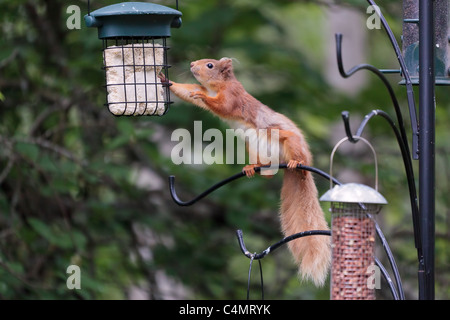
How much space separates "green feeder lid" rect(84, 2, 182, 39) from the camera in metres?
2.58

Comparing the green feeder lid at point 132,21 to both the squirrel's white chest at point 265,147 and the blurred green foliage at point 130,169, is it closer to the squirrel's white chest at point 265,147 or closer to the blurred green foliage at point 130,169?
the squirrel's white chest at point 265,147

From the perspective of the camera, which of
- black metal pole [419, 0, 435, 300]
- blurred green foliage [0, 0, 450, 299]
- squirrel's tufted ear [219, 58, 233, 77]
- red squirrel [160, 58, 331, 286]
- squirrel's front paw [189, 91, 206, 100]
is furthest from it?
blurred green foliage [0, 0, 450, 299]

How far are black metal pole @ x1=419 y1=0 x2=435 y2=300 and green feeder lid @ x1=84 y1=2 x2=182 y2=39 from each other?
925 mm

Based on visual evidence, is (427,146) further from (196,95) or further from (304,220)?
(196,95)

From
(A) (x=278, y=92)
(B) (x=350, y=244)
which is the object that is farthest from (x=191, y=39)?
(B) (x=350, y=244)

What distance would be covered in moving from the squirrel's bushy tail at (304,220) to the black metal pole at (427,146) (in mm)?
577

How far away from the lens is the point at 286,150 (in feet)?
9.80

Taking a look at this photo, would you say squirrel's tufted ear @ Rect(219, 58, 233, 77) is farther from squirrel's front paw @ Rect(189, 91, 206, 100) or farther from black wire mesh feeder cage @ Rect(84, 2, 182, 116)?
black wire mesh feeder cage @ Rect(84, 2, 182, 116)

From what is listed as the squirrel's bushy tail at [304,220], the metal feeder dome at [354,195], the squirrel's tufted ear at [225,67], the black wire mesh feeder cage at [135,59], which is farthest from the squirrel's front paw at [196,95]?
the metal feeder dome at [354,195]

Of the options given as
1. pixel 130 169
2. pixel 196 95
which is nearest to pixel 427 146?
pixel 196 95

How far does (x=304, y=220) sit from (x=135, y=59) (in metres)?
0.93

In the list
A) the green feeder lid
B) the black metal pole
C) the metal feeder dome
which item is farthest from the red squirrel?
the metal feeder dome

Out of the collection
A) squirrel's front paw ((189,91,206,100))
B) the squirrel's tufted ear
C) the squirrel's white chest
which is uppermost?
the squirrel's tufted ear

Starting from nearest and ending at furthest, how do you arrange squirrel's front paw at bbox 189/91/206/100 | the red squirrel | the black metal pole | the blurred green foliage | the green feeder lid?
the black metal pole
the green feeder lid
the red squirrel
squirrel's front paw at bbox 189/91/206/100
the blurred green foliage
